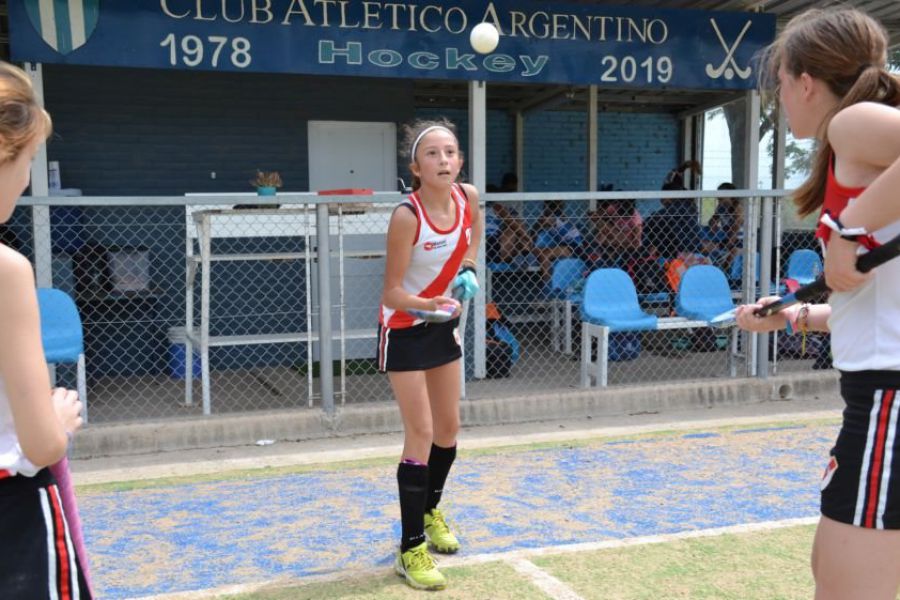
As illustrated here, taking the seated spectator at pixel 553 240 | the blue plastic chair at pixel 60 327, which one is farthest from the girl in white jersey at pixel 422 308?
the seated spectator at pixel 553 240

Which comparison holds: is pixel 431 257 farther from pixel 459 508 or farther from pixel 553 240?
pixel 553 240

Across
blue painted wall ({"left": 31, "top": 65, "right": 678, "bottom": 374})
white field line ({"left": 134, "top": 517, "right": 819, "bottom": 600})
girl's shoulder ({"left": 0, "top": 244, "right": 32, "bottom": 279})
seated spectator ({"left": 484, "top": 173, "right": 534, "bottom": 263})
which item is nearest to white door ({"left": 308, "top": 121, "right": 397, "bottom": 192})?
blue painted wall ({"left": 31, "top": 65, "right": 678, "bottom": 374})

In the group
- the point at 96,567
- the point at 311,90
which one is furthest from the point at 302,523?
the point at 311,90

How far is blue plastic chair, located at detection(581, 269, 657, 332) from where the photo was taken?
7543 millimetres

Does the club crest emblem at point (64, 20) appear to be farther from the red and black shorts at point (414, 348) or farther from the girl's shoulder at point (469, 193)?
the red and black shorts at point (414, 348)

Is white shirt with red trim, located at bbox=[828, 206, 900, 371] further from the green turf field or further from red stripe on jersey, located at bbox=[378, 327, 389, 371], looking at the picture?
red stripe on jersey, located at bbox=[378, 327, 389, 371]

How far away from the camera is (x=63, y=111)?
29.4ft

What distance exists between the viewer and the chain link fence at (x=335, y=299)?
7785mm

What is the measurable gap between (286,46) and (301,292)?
10.0 ft

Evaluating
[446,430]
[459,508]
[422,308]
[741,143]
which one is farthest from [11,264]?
[741,143]

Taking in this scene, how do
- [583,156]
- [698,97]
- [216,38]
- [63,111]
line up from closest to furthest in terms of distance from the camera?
[216,38]
[63,111]
[698,97]
[583,156]

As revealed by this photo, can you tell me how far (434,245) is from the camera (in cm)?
383

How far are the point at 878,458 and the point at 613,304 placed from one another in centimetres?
590

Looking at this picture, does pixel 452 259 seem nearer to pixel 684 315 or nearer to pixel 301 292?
pixel 684 315
